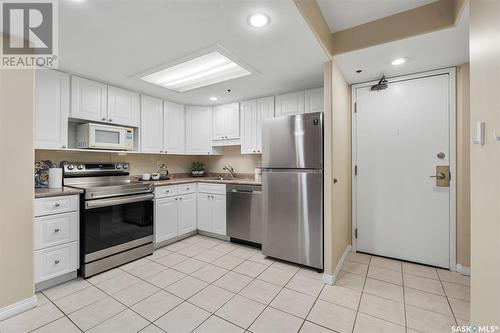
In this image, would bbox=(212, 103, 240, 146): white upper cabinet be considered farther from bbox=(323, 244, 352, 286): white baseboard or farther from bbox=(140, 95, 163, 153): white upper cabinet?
bbox=(323, 244, 352, 286): white baseboard

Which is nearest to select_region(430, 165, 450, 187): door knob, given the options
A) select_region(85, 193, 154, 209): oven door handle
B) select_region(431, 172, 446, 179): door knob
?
select_region(431, 172, 446, 179): door knob

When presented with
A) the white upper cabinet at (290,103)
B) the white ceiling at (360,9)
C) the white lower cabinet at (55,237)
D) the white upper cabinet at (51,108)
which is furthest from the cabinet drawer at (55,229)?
the white ceiling at (360,9)

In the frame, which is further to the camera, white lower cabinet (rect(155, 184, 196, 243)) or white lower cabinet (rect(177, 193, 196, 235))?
white lower cabinet (rect(177, 193, 196, 235))

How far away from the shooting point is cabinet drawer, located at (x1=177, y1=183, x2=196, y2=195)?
326 centimetres

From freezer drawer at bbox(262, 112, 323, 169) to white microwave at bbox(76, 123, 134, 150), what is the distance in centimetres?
187

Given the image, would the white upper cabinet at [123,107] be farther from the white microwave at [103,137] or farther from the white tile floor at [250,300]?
the white tile floor at [250,300]

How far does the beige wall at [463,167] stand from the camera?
2242 millimetres

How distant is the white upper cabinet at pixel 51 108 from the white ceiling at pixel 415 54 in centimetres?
297

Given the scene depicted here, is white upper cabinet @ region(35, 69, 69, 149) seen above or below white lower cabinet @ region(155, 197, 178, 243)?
above

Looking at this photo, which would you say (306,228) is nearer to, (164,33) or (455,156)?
(455,156)

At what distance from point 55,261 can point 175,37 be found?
7.60ft

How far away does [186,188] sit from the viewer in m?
3.36

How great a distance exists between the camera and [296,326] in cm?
157

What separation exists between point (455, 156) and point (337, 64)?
161 centimetres
